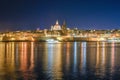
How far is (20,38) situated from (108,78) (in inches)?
4937

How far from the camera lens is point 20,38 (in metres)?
146

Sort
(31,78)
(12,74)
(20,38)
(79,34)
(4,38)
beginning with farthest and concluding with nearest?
(79,34) → (20,38) → (4,38) → (12,74) → (31,78)

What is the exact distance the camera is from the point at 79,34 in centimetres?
16038

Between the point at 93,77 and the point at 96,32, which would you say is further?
the point at 96,32

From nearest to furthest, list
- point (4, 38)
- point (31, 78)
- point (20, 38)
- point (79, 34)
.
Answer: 1. point (31, 78)
2. point (4, 38)
3. point (20, 38)
4. point (79, 34)

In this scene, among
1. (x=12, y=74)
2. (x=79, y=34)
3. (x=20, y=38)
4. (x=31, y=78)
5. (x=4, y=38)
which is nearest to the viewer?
(x=31, y=78)

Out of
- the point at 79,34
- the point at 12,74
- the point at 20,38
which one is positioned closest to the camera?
the point at 12,74

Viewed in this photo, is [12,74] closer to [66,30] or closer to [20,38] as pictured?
[20,38]

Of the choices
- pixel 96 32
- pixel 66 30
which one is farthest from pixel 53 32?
pixel 96 32

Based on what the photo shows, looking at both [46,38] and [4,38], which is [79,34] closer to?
[46,38]

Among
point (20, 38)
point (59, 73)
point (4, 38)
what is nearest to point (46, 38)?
point (20, 38)

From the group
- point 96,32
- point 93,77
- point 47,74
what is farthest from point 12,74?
point 96,32

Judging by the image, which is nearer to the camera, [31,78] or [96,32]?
[31,78]

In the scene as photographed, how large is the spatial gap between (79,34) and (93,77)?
5438 inches
